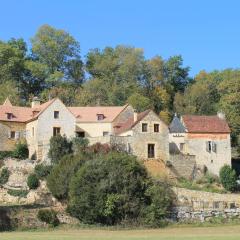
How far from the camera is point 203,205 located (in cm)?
5128

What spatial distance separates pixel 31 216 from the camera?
43.0 metres

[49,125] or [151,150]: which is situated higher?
[49,125]

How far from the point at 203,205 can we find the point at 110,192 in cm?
962

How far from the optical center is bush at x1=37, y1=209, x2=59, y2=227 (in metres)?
42.9

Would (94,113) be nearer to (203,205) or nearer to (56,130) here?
(56,130)

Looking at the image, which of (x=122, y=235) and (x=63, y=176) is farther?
(x=63, y=176)

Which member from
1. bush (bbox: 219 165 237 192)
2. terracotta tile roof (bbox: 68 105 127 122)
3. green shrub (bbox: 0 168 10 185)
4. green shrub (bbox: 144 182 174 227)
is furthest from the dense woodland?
green shrub (bbox: 144 182 174 227)

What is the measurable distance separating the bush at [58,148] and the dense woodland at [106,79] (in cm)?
2142

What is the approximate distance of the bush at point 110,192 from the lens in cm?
4469

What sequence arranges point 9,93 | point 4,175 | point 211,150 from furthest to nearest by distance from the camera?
1. point 9,93
2. point 211,150
3. point 4,175

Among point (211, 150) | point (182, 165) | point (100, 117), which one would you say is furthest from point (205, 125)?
point (100, 117)

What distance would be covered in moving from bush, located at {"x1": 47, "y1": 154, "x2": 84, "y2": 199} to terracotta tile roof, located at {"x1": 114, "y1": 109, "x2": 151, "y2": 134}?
9.54 m

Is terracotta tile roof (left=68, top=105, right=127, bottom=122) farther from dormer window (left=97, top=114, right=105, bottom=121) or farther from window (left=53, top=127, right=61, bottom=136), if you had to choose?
window (left=53, top=127, right=61, bottom=136)

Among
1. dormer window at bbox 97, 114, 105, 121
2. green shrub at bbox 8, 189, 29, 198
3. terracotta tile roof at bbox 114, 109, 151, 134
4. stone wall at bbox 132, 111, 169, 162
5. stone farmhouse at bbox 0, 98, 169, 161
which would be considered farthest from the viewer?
dormer window at bbox 97, 114, 105, 121
